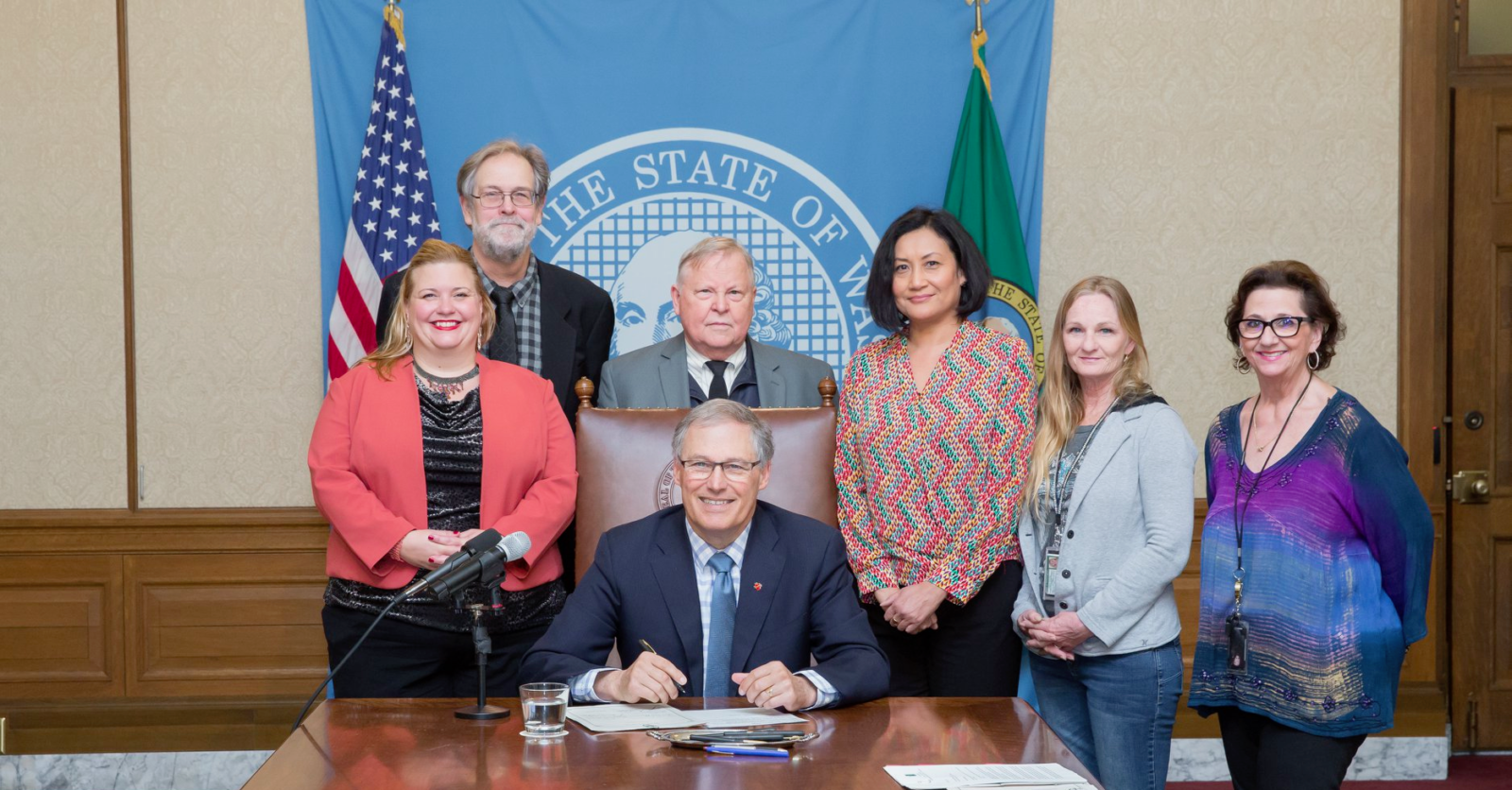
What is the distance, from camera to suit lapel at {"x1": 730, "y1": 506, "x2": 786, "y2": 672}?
2414mm

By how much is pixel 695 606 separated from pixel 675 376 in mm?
829

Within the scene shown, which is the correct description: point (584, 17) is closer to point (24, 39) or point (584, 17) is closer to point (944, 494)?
point (24, 39)

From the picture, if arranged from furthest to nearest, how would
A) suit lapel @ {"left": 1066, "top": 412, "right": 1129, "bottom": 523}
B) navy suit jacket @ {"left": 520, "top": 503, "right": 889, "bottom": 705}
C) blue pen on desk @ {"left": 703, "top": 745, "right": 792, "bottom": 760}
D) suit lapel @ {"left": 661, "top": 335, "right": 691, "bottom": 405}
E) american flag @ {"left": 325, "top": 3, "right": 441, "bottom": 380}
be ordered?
american flag @ {"left": 325, "top": 3, "right": 441, "bottom": 380} < suit lapel @ {"left": 661, "top": 335, "right": 691, "bottom": 405} < suit lapel @ {"left": 1066, "top": 412, "right": 1129, "bottom": 523} < navy suit jacket @ {"left": 520, "top": 503, "right": 889, "bottom": 705} < blue pen on desk @ {"left": 703, "top": 745, "right": 792, "bottom": 760}

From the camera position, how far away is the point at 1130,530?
104 inches

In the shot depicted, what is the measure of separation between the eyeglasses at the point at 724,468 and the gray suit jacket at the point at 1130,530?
29.2 inches

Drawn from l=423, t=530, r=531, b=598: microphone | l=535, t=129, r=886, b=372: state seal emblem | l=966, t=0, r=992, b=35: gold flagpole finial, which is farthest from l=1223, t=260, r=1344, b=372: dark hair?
l=966, t=0, r=992, b=35: gold flagpole finial

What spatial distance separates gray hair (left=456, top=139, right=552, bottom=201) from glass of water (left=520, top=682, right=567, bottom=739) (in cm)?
160

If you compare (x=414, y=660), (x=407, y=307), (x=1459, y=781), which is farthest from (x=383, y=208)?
(x=1459, y=781)

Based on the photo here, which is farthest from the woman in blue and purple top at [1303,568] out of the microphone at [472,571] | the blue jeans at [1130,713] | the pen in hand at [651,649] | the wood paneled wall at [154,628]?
the wood paneled wall at [154,628]

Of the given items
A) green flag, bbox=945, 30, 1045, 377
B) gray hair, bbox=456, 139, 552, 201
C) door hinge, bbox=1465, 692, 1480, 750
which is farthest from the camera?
door hinge, bbox=1465, 692, 1480, 750

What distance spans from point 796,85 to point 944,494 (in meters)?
1.96

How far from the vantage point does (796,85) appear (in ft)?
14.0

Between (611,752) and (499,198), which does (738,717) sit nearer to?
(611,752)

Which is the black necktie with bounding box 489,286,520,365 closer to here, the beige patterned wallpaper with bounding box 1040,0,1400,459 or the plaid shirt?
the plaid shirt
